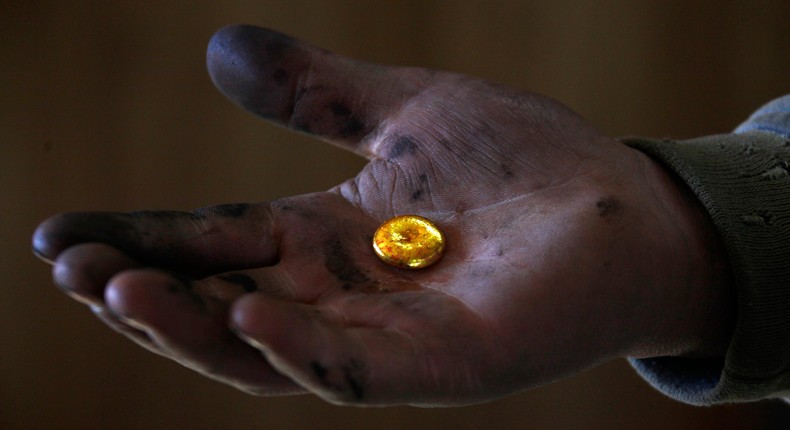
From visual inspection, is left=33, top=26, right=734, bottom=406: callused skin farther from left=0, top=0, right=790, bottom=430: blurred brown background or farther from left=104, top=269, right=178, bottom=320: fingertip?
left=0, top=0, right=790, bottom=430: blurred brown background

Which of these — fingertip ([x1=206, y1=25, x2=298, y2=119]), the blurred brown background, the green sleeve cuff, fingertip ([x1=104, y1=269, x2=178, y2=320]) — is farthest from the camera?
the blurred brown background

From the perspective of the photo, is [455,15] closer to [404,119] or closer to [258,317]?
[404,119]

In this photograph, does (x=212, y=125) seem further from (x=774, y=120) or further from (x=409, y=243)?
(x=774, y=120)

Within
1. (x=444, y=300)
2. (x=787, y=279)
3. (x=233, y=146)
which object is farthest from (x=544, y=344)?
(x=233, y=146)

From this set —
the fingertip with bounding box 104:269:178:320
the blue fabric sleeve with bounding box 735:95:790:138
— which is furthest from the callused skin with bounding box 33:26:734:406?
Result: the blue fabric sleeve with bounding box 735:95:790:138

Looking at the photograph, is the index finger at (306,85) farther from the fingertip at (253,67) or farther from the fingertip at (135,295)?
the fingertip at (135,295)

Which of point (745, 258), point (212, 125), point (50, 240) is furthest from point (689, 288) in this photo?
point (212, 125)
